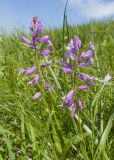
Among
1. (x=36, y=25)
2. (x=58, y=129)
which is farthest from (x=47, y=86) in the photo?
(x=36, y=25)

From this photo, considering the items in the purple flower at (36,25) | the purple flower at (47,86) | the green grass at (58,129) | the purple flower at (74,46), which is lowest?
the green grass at (58,129)

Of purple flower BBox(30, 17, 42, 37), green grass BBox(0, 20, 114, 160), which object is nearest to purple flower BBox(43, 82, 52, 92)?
green grass BBox(0, 20, 114, 160)

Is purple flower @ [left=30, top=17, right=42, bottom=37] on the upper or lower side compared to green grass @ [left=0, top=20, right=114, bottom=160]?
upper

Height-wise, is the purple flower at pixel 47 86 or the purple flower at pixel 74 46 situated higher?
the purple flower at pixel 74 46

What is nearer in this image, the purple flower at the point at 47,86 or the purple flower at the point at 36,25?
the purple flower at the point at 36,25

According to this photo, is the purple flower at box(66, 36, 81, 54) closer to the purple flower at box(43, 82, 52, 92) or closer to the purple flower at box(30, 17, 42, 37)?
the purple flower at box(30, 17, 42, 37)

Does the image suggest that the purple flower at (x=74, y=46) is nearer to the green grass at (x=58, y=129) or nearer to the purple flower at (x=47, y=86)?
the green grass at (x=58, y=129)

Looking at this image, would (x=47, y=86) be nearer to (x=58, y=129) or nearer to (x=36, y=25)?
(x=58, y=129)

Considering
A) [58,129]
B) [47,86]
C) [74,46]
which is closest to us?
[74,46]

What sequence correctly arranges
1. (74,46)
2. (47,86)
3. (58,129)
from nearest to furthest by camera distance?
(74,46) < (58,129) < (47,86)

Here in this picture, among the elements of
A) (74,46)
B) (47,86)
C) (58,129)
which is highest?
(74,46)

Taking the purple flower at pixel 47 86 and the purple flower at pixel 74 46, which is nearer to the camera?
the purple flower at pixel 74 46

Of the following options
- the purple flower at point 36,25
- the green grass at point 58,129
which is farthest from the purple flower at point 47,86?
the purple flower at point 36,25

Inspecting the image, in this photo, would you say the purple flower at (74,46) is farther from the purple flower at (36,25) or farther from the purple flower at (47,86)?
the purple flower at (47,86)
